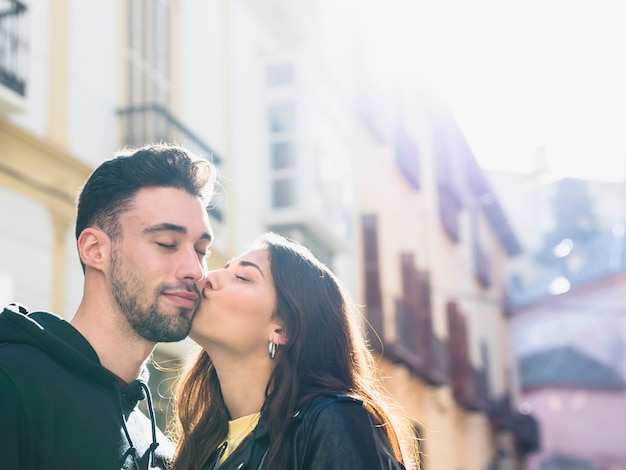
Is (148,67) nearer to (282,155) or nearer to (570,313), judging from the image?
(282,155)

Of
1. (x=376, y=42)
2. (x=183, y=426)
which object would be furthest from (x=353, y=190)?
(x=183, y=426)

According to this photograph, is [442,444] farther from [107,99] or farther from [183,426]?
[183,426]

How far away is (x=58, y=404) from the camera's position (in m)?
3.29

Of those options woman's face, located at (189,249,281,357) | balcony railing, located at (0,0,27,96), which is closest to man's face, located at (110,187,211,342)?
woman's face, located at (189,249,281,357)

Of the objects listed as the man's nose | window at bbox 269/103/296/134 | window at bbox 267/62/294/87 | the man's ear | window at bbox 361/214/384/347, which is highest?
window at bbox 267/62/294/87

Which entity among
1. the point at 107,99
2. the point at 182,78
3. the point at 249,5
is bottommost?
the point at 107,99

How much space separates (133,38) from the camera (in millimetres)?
10867

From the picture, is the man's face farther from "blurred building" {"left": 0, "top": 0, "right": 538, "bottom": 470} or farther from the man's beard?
"blurred building" {"left": 0, "top": 0, "right": 538, "bottom": 470}

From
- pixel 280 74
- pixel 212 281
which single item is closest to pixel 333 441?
pixel 212 281

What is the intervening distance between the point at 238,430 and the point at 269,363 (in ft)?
0.93

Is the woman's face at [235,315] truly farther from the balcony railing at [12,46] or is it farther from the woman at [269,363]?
the balcony railing at [12,46]

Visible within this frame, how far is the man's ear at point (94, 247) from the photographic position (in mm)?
3736

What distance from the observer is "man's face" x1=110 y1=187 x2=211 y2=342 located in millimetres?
3713

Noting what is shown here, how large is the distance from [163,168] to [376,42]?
17.6m
